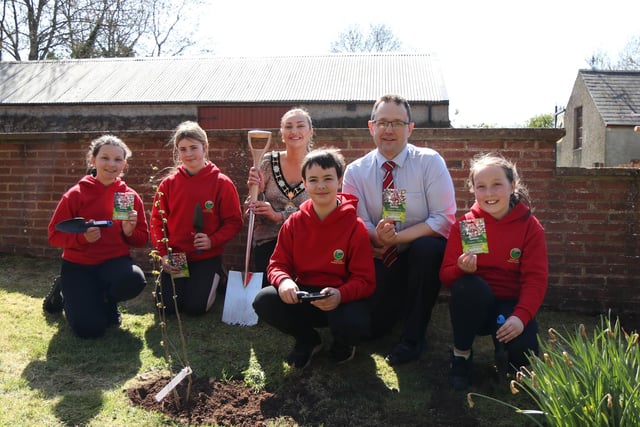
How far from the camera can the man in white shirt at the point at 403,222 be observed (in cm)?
319

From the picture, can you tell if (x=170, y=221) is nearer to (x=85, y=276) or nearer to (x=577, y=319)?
(x=85, y=276)

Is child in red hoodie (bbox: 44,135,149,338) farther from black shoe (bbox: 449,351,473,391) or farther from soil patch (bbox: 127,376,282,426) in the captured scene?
black shoe (bbox: 449,351,473,391)

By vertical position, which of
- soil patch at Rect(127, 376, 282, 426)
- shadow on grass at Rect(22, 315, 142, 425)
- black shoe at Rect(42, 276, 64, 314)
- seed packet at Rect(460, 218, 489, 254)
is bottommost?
soil patch at Rect(127, 376, 282, 426)

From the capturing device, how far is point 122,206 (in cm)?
354

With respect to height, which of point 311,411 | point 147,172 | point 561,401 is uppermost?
point 147,172

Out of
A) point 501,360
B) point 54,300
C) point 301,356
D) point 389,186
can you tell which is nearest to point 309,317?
point 301,356

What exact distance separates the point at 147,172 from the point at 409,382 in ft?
10.9

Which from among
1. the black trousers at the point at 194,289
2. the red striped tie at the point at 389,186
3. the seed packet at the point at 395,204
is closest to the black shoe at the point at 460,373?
the red striped tie at the point at 389,186

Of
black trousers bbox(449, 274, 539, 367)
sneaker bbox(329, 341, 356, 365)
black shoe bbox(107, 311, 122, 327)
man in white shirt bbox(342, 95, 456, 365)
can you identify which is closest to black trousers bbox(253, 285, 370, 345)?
sneaker bbox(329, 341, 356, 365)

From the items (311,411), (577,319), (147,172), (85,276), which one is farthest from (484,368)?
(147,172)

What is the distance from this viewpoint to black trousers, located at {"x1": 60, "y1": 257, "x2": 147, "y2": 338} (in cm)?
351

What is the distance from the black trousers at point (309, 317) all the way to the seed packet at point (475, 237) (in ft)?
2.16

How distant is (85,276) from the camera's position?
3732 millimetres

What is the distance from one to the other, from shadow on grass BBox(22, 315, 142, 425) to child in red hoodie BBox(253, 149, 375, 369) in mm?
Answer: 890
